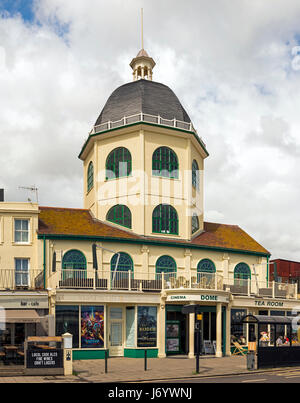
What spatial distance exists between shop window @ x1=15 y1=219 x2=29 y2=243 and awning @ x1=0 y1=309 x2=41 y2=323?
224 inches

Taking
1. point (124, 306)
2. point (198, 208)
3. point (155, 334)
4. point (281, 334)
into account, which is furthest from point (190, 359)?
point (198, 208)

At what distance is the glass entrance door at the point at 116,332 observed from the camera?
3006cm

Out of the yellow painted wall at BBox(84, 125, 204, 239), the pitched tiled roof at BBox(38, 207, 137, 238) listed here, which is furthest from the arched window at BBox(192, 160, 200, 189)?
the pitched tiled roof at BBox(38, 207, 137, 238)

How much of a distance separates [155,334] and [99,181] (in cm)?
1146

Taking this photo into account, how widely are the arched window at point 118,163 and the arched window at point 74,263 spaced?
21.3 ft

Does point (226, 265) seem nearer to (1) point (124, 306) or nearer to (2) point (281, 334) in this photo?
Result: (2) point (281, 334)

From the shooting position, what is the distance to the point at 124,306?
30766mm

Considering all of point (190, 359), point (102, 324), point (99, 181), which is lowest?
point (190, 359)

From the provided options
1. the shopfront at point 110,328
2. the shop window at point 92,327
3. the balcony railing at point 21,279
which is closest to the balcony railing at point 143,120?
the balcony railing at point 21,279

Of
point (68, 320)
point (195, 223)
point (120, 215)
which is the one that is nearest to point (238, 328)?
point (195, 223)

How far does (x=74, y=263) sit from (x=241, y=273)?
12.2m

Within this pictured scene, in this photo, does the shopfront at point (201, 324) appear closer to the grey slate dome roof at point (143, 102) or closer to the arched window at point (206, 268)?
the arched window at point (206, 268)

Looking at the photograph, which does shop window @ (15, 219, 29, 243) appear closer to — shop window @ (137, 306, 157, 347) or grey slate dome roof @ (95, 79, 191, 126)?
shop window @ (137, 306, 157, 347)

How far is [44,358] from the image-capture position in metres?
21.2
